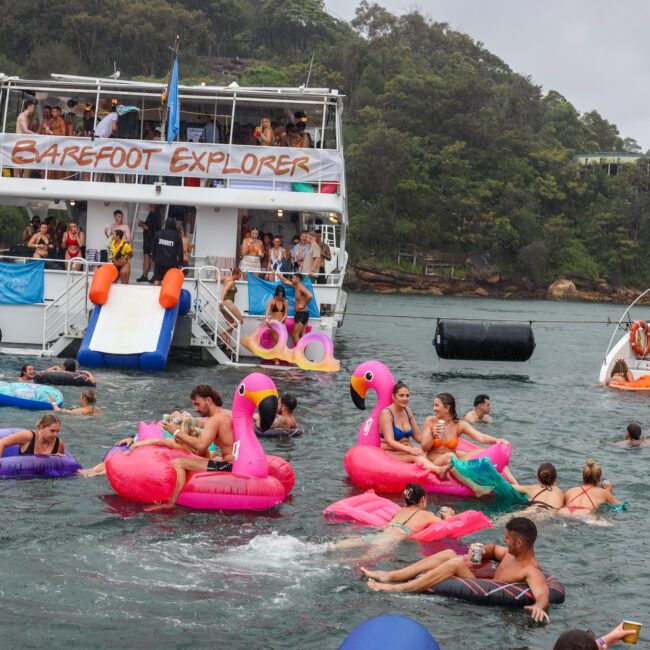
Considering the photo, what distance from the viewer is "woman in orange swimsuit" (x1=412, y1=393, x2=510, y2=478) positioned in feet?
47.1

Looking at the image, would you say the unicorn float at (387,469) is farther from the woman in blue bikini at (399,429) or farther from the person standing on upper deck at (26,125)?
the person standing on upper deck at (26,125)

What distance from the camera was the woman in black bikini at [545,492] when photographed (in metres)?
13.5

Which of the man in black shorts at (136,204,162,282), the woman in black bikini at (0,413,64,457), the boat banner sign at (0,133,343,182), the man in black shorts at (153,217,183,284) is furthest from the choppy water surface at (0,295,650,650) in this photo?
the boat banner sign at (0,133,343,182)

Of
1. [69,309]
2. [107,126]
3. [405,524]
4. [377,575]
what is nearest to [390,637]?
[377,575]

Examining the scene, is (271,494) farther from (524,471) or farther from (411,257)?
(411,257)

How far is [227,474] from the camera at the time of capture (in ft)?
42.0

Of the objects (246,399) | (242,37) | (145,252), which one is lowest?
(246,399)

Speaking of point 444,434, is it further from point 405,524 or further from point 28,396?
point 28,396

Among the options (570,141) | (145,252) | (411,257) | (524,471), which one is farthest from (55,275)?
(570,141)

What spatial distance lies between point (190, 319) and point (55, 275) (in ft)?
11.0

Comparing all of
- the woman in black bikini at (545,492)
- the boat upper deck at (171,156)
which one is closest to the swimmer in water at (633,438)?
the woman in black bikini at (545,492)

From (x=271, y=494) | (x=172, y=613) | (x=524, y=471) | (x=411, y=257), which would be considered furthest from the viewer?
(x=411, y=257)

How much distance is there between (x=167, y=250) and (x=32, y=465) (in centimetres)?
1212

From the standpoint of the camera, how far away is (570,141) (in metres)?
117
